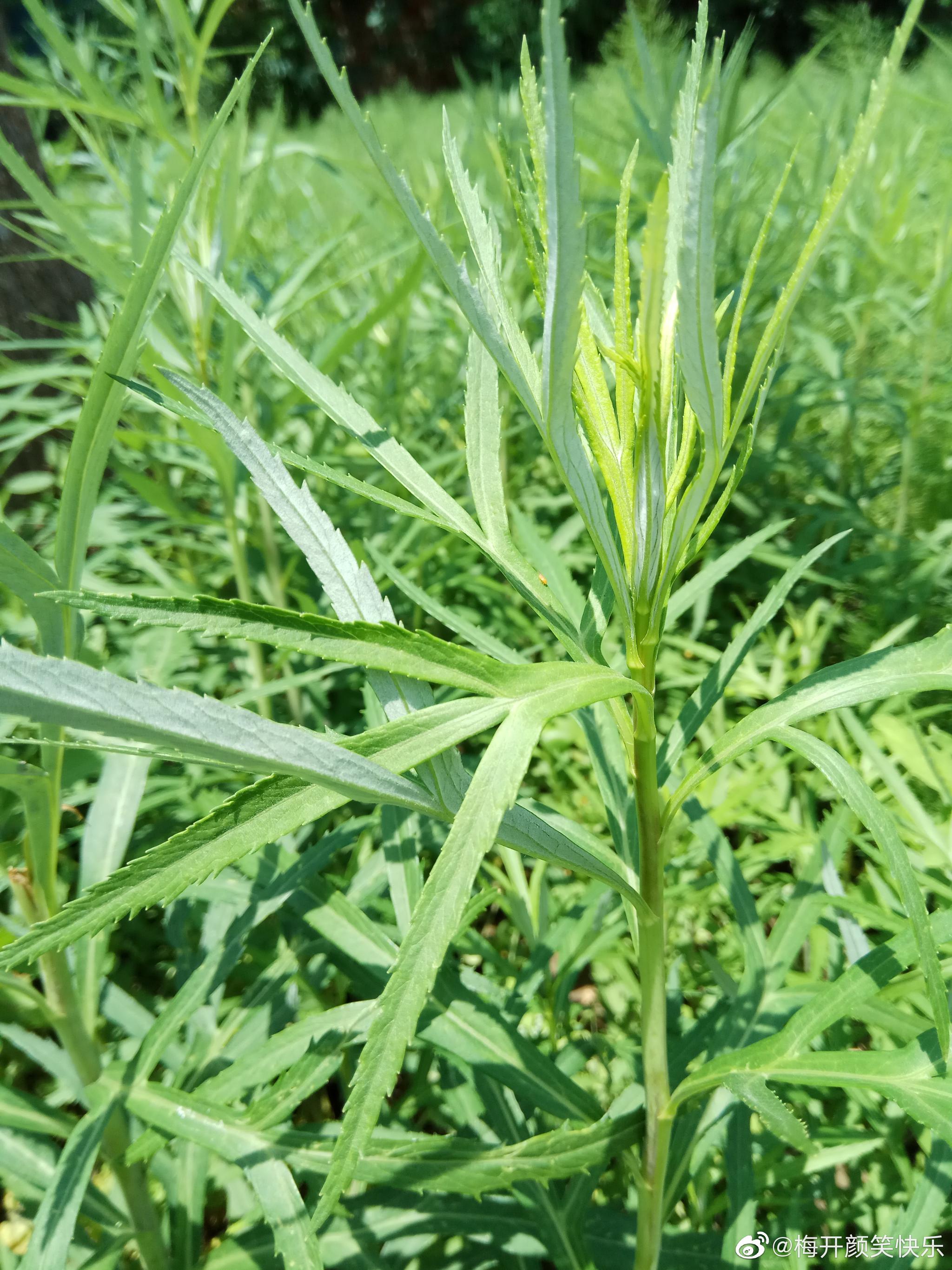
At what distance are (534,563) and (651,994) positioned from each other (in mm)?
423

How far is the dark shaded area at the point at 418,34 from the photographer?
10.9 meters

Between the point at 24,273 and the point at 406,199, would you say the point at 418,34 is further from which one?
the point at 406,199

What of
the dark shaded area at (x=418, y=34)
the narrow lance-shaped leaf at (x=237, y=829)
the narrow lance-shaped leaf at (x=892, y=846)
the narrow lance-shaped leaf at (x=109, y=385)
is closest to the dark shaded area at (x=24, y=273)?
the narrow lance-shaped leaf at (x=109, y=385)

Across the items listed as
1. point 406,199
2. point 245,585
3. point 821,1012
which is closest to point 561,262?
point 406,199

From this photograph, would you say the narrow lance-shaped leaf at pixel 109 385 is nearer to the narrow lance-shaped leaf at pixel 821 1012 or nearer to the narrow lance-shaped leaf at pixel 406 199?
the narrow lance-shaped leaf at pixel 406 199

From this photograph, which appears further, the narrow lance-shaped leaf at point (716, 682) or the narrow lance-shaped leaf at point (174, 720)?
the narrow lance-shaped leaf at point (716, 682)

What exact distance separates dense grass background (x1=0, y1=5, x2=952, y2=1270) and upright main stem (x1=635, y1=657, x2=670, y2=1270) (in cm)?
12

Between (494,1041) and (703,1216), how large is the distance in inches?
13.9

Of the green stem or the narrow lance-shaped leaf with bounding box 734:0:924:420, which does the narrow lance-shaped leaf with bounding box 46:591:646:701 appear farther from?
the green stem

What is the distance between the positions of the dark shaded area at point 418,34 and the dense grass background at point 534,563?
866 cm

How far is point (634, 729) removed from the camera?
1.81 ft

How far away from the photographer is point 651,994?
1.93 feet

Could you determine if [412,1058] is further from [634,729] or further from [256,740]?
[256,740]

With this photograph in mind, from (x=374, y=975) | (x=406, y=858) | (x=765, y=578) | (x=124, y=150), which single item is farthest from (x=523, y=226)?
(x=124, y=150)
